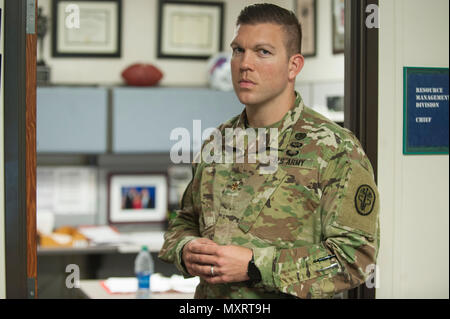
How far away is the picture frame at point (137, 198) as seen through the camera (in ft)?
12.5

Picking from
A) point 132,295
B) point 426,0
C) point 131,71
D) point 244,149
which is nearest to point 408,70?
point 426,0

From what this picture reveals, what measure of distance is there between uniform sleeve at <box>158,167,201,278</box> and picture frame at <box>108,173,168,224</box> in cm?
220

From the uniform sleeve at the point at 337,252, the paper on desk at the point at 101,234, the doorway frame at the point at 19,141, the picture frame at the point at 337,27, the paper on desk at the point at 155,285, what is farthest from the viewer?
the paper on desk at the point at 101,234

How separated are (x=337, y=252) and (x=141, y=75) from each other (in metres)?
2.47

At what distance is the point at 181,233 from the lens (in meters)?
1.58

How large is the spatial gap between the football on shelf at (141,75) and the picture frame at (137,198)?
0.61m

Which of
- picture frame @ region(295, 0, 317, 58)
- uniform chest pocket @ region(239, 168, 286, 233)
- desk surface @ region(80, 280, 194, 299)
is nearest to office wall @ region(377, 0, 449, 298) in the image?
uniform chest pocket @ region(239, 168, 286, 233)

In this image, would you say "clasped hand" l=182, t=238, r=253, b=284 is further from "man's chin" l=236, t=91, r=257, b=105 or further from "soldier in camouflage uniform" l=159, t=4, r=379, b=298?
"man's chin" l=236, t=91, r=257, b=105

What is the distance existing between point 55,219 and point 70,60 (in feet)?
3.33

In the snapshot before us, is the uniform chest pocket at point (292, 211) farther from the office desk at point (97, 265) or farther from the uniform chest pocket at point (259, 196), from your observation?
the office desk at point (97, 265)

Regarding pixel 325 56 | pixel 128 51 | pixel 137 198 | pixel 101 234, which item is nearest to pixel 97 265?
pixel 101 234

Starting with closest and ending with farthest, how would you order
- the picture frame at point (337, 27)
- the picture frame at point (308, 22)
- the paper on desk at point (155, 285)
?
the paper on desk at point (155, 285), the picture frame at point (337, 27), the picture frame at point (308, 22)

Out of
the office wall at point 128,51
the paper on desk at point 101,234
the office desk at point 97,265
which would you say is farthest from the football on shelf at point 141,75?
the office desk at point 97,265

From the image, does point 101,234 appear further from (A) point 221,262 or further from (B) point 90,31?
(A) point 221,262
